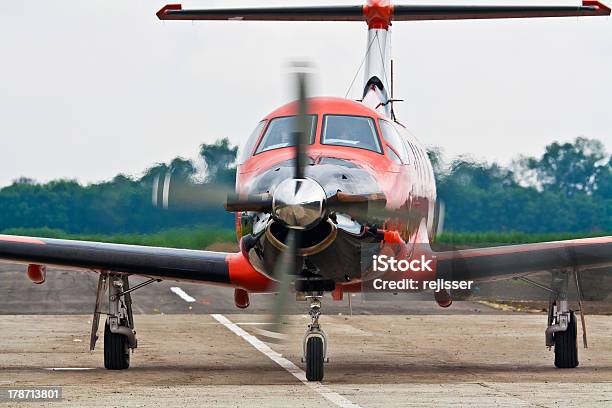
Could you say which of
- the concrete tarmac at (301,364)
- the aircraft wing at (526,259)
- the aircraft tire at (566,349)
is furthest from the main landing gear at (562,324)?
the aircraft wing at (526,259)

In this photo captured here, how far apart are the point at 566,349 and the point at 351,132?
4351 millimetres

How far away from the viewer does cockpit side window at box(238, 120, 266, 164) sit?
15345 millimetres

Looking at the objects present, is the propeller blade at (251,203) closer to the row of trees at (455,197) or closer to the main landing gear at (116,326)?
the row of trees at (455,197)

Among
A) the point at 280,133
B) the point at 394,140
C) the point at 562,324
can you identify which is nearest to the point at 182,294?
the point at 562,324

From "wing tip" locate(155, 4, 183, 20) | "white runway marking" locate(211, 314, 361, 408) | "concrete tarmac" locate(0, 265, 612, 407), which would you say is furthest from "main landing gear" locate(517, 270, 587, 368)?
"wing tip" locate(155, 4, 183, 20)

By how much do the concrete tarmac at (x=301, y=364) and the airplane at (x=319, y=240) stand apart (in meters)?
0.75

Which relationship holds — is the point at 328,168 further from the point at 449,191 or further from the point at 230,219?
the point at 449,191

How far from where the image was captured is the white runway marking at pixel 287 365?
1238 cm

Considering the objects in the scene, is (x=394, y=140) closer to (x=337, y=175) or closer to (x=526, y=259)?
(x=337, y=175)

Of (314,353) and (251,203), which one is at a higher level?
(251,203)

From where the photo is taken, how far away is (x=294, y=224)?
1294 cm

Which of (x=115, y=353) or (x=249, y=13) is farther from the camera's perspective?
(x=249, y=13)

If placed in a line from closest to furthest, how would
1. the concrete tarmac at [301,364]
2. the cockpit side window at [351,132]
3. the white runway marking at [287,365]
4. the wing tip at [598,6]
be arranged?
the white runway marking at [287,365]
the concrete tarmac at [301,364]
the cockpit side window at [351,132]
the wing tip at [598,6]

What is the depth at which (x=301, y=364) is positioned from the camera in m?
17.1
